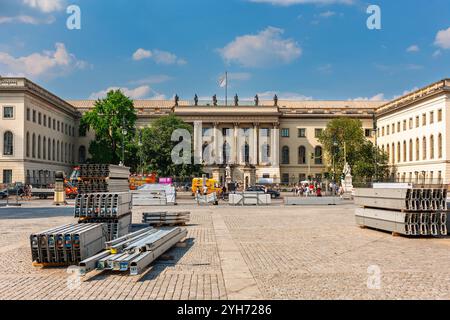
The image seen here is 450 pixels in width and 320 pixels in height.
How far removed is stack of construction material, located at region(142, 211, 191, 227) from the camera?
21.9 m

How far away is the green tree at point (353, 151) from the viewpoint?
83.6 meters

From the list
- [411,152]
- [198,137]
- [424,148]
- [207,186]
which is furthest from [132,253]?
[198,137]

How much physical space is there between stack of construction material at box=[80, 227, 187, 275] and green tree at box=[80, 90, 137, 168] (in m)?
63.4

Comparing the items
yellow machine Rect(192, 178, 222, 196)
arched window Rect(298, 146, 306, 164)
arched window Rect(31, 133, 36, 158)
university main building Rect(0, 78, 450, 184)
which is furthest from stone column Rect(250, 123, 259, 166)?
yellow machine Rect(192, 178, 222, 196)

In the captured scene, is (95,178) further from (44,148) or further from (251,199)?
(44,148)

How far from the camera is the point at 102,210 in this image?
16.3 metres

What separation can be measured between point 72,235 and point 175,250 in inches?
142

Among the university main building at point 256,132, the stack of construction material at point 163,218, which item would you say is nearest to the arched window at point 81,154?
the university main building at point 256,132

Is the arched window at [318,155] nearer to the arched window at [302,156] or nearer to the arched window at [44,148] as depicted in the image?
the arched window at [302,156]

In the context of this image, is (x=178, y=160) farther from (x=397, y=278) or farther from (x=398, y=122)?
(x=397, y=278)

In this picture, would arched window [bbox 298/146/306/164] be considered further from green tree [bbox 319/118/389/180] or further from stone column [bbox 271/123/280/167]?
green tree [bbox 319/118/389/180]

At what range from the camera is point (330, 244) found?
16.5 meters

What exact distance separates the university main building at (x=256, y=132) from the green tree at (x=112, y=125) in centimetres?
749
